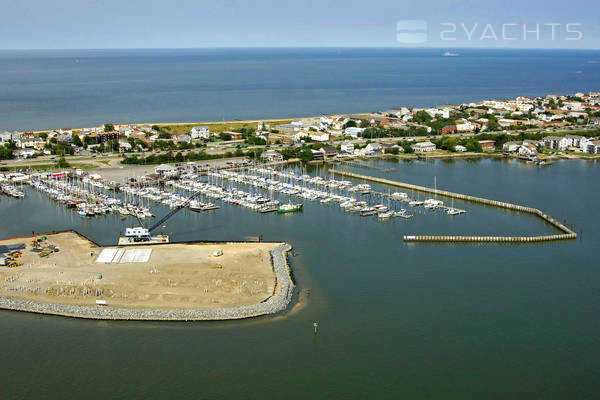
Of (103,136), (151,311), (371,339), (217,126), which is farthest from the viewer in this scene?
(217,126)

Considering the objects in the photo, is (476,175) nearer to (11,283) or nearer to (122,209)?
(122,209)

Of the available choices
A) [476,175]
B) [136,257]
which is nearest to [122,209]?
[136,257]

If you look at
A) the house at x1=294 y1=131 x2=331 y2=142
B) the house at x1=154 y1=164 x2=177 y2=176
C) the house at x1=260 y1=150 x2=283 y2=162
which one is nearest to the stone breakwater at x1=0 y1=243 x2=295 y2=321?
the house at x1=154 y1=164 x2=177 y2=176

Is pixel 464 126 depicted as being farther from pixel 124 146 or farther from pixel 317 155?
pixel 124 146

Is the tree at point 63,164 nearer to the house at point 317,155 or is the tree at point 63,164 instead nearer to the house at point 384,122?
the house at point 317,155

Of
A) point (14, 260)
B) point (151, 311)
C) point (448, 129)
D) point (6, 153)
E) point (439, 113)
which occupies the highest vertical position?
point (439, 113)

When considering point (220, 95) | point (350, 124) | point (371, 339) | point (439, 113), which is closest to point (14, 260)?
point (371, 339)
